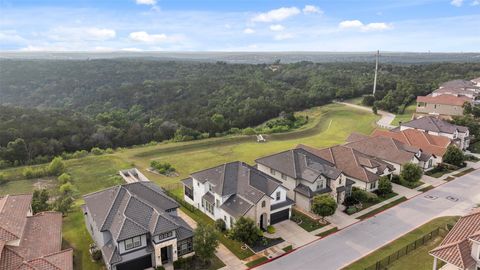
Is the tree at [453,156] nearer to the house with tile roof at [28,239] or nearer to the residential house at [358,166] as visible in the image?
the residential house at [358,166]

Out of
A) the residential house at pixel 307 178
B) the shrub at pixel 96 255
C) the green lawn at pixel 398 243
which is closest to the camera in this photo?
the green lawn at pixel 398 243

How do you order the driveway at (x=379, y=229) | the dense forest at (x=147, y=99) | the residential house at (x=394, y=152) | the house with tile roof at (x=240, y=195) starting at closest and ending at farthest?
1. the driveway at (x=379, y=229)
2. the house with tile roof at (x=240, y=195)
3. the residential house at (x=394, y=152)
4. the dense forest at (x=147, y=99)

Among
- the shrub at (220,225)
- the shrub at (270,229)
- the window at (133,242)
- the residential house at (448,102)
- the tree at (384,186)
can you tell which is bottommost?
the shrub at (270,229)

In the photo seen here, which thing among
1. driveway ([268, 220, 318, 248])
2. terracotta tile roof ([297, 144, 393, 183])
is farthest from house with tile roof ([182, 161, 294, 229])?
terracotta tile roof ([297, 144, 393, 183])

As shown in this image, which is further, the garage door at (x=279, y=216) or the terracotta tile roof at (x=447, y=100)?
the terracotta tile roof at (x=447, y=100)

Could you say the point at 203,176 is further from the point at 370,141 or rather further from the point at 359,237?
the point at 370,141

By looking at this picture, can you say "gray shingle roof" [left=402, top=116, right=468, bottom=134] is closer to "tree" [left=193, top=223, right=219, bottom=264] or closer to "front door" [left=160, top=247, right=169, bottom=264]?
"tree" [left=193, top=223, right=219, bottom=264]

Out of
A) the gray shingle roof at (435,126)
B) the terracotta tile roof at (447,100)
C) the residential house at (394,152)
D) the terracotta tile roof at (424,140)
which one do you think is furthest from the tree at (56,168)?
the terracotta tile roof at (447,100)
